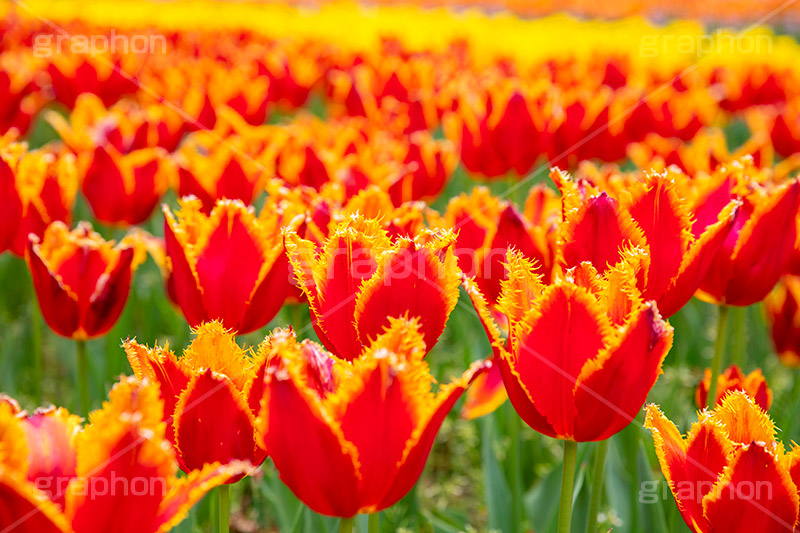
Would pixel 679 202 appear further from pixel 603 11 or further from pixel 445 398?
pixel 603 11

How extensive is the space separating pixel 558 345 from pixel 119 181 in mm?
1758

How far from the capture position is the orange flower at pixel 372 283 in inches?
43.7

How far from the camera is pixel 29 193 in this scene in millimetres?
1982

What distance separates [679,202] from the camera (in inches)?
Answer: 49.6

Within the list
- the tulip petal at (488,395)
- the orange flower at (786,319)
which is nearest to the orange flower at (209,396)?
the tulip petal at (488,395)

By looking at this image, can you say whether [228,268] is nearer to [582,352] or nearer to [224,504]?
[224,504]

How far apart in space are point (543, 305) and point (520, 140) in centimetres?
194

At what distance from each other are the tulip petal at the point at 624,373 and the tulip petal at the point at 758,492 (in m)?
0.14

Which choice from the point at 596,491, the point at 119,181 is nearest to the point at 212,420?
the point at 596,491

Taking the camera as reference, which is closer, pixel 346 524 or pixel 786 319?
pixel 346 524

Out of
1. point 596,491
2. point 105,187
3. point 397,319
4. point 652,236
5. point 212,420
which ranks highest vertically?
point 105,187

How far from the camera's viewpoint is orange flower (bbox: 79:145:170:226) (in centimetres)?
243

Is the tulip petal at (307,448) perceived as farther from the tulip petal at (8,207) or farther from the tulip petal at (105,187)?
the tulip petal at (105,187)

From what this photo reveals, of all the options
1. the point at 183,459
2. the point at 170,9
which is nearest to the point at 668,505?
the point at 183,459
